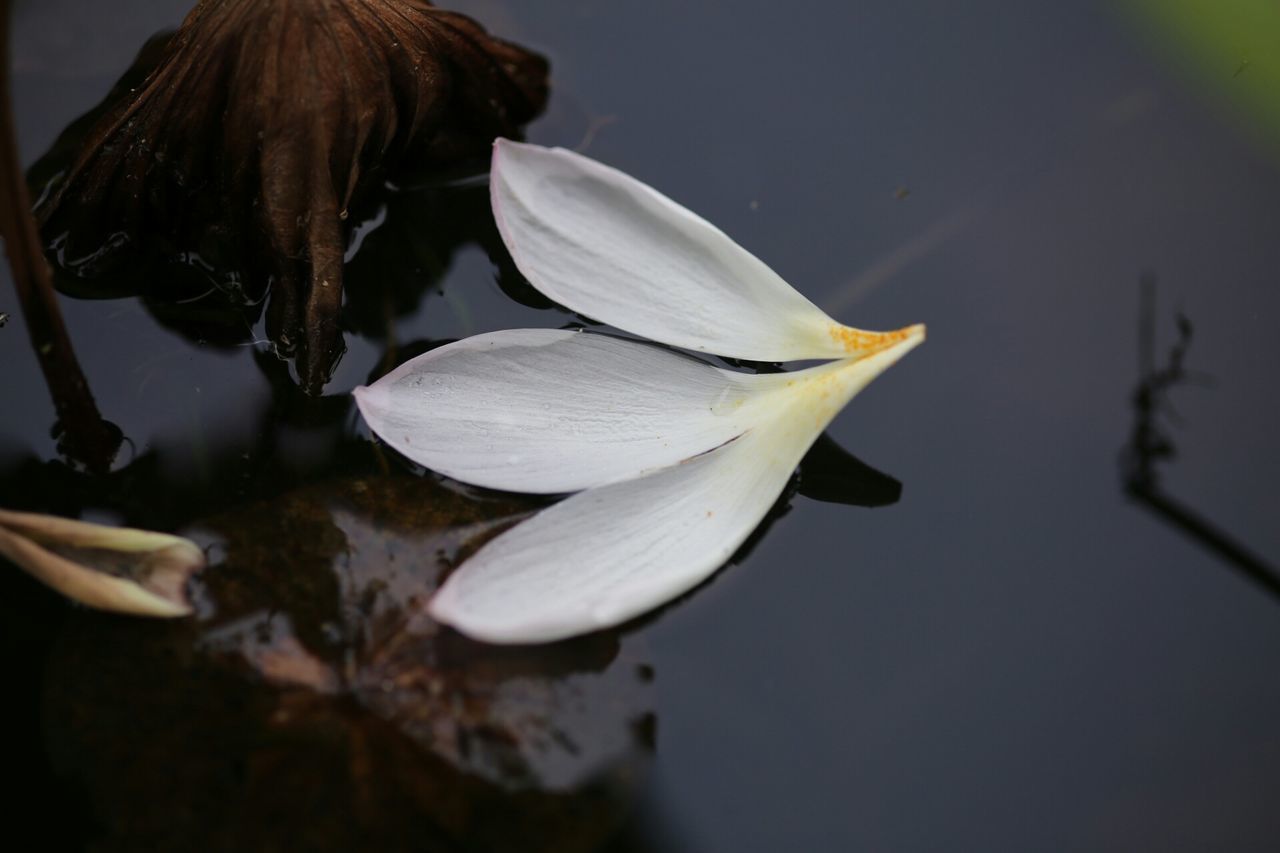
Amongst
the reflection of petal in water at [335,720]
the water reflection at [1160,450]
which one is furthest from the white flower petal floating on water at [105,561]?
the water reflection at [1160,450]

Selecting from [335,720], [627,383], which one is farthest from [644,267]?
[335,720]

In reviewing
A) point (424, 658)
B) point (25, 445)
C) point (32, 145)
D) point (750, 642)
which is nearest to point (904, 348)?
point (750, 642)

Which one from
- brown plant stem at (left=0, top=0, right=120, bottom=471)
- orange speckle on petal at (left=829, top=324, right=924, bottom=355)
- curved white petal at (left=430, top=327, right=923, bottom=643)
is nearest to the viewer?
brown plant stem at (left=0, top=0, right=120, bottom=471)

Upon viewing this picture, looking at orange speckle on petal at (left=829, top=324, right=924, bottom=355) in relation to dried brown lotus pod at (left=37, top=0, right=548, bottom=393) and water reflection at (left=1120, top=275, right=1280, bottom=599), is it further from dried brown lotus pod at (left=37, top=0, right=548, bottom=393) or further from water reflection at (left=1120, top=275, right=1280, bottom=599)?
dried brown lotus pod at (left=37, top=0, right=548, bottom=393)

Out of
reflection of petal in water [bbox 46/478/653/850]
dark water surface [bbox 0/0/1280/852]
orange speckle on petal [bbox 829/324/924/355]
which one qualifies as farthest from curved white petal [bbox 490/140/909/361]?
reflection of petal in water [bbox 46/478/653/850]

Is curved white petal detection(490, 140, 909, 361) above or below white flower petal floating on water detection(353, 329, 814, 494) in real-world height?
above
